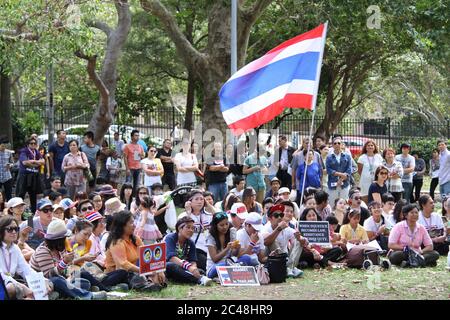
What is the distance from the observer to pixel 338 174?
1670 cm

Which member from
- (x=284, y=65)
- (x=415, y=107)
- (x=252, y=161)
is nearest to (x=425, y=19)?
(x=252, y=161)

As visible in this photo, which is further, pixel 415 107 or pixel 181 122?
pixel 415 107

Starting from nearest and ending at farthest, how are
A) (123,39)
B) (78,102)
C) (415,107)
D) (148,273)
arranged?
1. (148,273)
2. (123,39)
3. (78,102)
4. (415,107)

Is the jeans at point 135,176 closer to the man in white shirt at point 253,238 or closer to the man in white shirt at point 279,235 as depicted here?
the man in white shirt at point 279,235

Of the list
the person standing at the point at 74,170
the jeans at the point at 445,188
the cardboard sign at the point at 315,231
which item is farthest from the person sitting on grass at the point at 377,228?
the person standing at the point at 74,170

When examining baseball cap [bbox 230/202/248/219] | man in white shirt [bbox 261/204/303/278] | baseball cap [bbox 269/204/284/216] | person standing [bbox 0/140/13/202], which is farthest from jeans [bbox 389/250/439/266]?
person standing [bbox 0/140/13/202]

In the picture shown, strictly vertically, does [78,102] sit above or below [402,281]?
above

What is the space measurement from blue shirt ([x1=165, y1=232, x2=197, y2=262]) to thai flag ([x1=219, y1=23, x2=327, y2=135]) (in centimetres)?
159

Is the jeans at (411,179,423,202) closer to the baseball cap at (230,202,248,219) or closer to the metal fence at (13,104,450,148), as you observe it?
the baseball cap at (230,202,248,219)

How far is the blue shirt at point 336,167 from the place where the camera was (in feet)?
55.2

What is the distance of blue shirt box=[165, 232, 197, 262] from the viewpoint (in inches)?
446

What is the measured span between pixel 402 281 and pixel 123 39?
580 inches

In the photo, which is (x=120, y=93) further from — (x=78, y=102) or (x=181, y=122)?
(x=78, y=102)

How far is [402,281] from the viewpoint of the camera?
1144 cm
